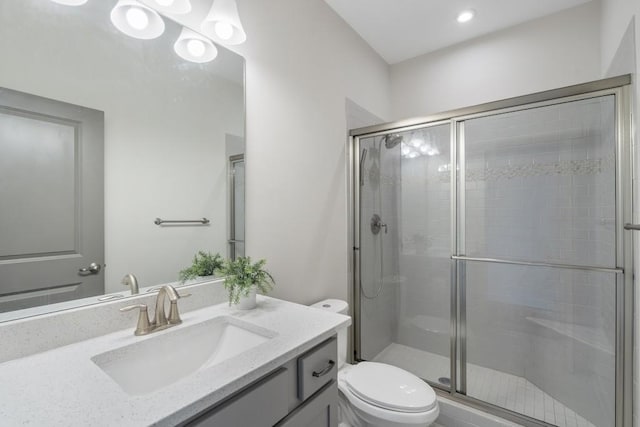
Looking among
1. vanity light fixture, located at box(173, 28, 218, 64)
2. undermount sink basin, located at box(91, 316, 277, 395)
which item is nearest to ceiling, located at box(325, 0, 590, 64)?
vanity light fixture, located at box(173, 28, 218, 64)

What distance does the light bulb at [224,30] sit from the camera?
125 cm

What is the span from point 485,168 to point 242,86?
5.15 ft

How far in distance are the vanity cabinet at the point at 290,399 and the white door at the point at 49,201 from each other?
2.13 feet

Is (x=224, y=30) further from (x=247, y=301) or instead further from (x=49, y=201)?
(x=247, y=301)

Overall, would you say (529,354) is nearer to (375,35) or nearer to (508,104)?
(508,104)

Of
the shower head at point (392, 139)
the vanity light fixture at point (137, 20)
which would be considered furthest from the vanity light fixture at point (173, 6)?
the shower head at point (392, 139)

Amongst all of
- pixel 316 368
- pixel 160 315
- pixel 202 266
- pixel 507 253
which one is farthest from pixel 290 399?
pixel 507 253

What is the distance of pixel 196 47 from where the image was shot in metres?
1.23

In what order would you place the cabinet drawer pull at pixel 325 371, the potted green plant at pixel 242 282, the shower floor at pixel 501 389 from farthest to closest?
the shower floor at pixel 501 389, the potted green plant at pixel 242 282, the cabinet drawer pull at pixel 325 371

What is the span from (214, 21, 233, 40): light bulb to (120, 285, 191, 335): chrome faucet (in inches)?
42.7

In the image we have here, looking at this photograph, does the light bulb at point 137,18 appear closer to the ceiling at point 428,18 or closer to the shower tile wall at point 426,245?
the ceiling at point 428,18

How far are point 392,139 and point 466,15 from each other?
3.37ft

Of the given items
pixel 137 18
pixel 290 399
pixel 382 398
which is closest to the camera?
pixel 290 399

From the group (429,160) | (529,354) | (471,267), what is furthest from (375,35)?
(529,354)
